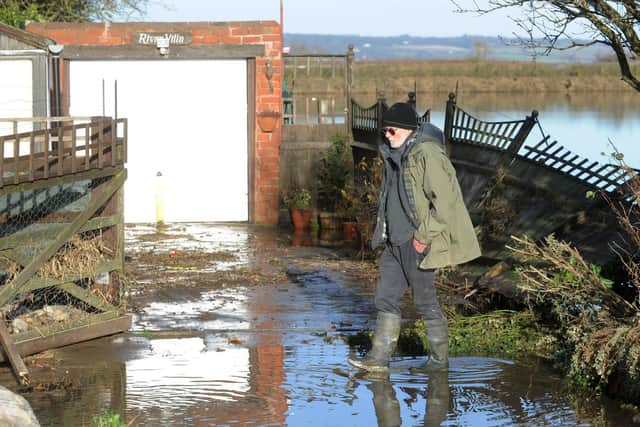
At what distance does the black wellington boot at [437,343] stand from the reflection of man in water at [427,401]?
52 millimetres

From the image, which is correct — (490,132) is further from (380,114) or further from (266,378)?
(266,378)

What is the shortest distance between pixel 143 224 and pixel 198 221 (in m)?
0.88

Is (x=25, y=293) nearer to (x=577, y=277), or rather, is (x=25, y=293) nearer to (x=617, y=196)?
(x=577, y=277)

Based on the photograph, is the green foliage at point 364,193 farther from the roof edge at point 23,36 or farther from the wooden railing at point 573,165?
the roof edge at point 23,36

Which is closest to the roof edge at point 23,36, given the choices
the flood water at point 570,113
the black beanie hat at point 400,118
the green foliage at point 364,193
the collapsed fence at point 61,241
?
the collapsed fence at point 61,241

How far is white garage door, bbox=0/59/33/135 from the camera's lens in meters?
13.1

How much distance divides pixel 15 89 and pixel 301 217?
5538 millimetres

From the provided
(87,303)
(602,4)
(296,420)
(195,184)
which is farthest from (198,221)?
(296,420)

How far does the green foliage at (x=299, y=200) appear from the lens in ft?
57.5

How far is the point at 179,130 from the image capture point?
1806 cm

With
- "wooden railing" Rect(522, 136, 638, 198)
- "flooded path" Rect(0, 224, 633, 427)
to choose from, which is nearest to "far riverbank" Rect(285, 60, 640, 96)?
"wooden railing" Rect(522, 136, 638, 198)

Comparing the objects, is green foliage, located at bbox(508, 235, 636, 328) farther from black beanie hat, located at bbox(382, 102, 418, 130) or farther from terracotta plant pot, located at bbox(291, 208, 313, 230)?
terracotta plant pot, located at bbox(291, 208, 313, 230)

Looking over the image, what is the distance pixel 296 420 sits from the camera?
7.00 m

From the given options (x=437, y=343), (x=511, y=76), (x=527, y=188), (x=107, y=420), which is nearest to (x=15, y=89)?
(x=527, y=188)
